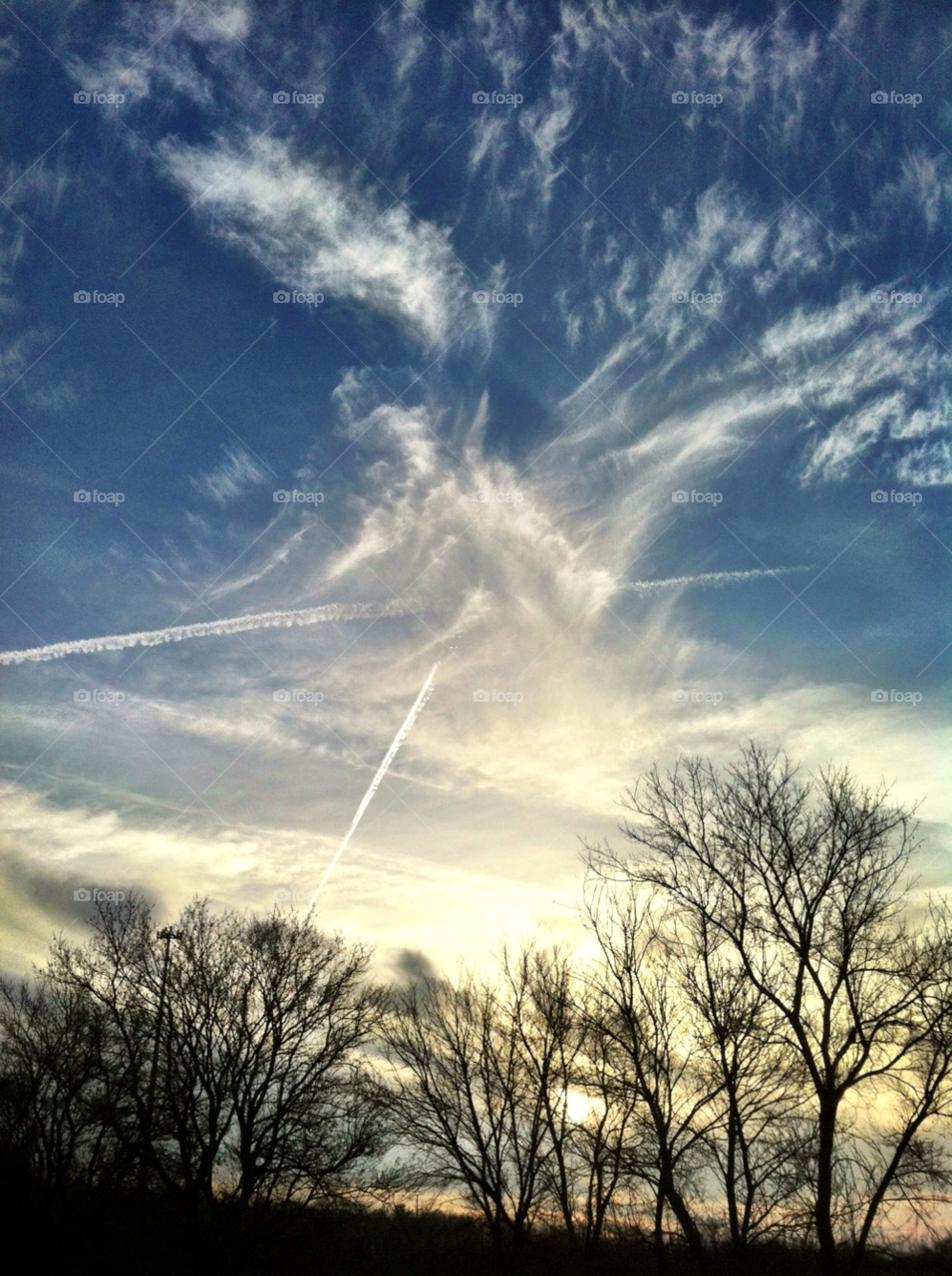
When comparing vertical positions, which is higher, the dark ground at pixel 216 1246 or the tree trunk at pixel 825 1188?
the tree trunk at pixel 825 1188

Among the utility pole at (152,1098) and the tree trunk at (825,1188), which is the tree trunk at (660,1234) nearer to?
the tree trunk at (825,1188)

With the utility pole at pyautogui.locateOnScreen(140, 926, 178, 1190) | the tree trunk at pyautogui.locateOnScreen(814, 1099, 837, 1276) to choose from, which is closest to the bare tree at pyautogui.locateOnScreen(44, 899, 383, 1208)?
the utility pole at pyautogui.locateOnScreen(140, 926, 178, 1190)

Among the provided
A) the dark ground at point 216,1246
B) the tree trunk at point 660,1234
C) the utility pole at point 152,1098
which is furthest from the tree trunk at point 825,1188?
the utility pole at point 152,1098

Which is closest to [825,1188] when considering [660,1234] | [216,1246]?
[660,1234]

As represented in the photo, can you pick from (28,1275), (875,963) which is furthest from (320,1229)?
(875,963)

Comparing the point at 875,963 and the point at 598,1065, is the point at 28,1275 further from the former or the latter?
the point at 875,963

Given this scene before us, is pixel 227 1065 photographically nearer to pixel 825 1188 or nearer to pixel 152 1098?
pixel 152 1098

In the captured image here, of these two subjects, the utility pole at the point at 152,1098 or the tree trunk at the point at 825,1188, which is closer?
the tree trunk at the point at 825,1188

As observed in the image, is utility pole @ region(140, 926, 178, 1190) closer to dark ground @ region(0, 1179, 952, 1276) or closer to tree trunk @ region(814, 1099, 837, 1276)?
dark ground @ region(0, 1179, 952, 1276)

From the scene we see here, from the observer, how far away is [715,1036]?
1877 cm

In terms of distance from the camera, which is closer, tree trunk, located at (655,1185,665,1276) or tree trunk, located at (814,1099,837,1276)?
tree trunk, located at (814,1099,837,1276)

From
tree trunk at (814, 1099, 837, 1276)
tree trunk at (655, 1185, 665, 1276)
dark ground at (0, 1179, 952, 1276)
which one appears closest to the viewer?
tree trunk at (814, 1099, 837, 1276)

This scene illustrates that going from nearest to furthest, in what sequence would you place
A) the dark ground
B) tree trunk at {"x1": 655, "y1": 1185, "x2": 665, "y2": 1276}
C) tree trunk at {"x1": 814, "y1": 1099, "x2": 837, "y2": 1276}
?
tree trunk at {"x1": 814, "y1": 1099, "x2": 837, "y2": 1276} < tree trunk at {"x1": 655, "y1": 1185, "x2": 665, "y2": 1276} < the dark ground

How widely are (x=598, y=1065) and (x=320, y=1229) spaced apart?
1424 cm
